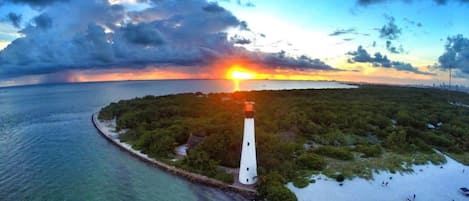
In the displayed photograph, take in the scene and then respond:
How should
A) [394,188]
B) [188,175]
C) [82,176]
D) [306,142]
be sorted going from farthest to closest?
[306,142] → [82,176] → [188,175] → [394,188]

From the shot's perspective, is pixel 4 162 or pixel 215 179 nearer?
pixel 215 179

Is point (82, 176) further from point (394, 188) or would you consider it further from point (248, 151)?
point (394, 188)

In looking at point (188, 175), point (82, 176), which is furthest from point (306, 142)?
point (82, 176)

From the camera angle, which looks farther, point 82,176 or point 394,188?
point 82,176

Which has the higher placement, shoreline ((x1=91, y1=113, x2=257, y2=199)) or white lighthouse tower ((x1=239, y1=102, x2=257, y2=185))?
white lighthouse tower ((x1=239, y1=102, x2=257, y2=185))

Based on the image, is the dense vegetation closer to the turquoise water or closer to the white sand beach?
the white sand beach

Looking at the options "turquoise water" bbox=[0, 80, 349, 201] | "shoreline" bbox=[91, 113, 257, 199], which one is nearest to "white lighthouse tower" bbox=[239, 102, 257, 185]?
"shoreline" bbox=[91, 113, 257, 199]

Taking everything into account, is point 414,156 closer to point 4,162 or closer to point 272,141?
point 272,141

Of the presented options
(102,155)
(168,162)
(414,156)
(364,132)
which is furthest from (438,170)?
(102,155)
